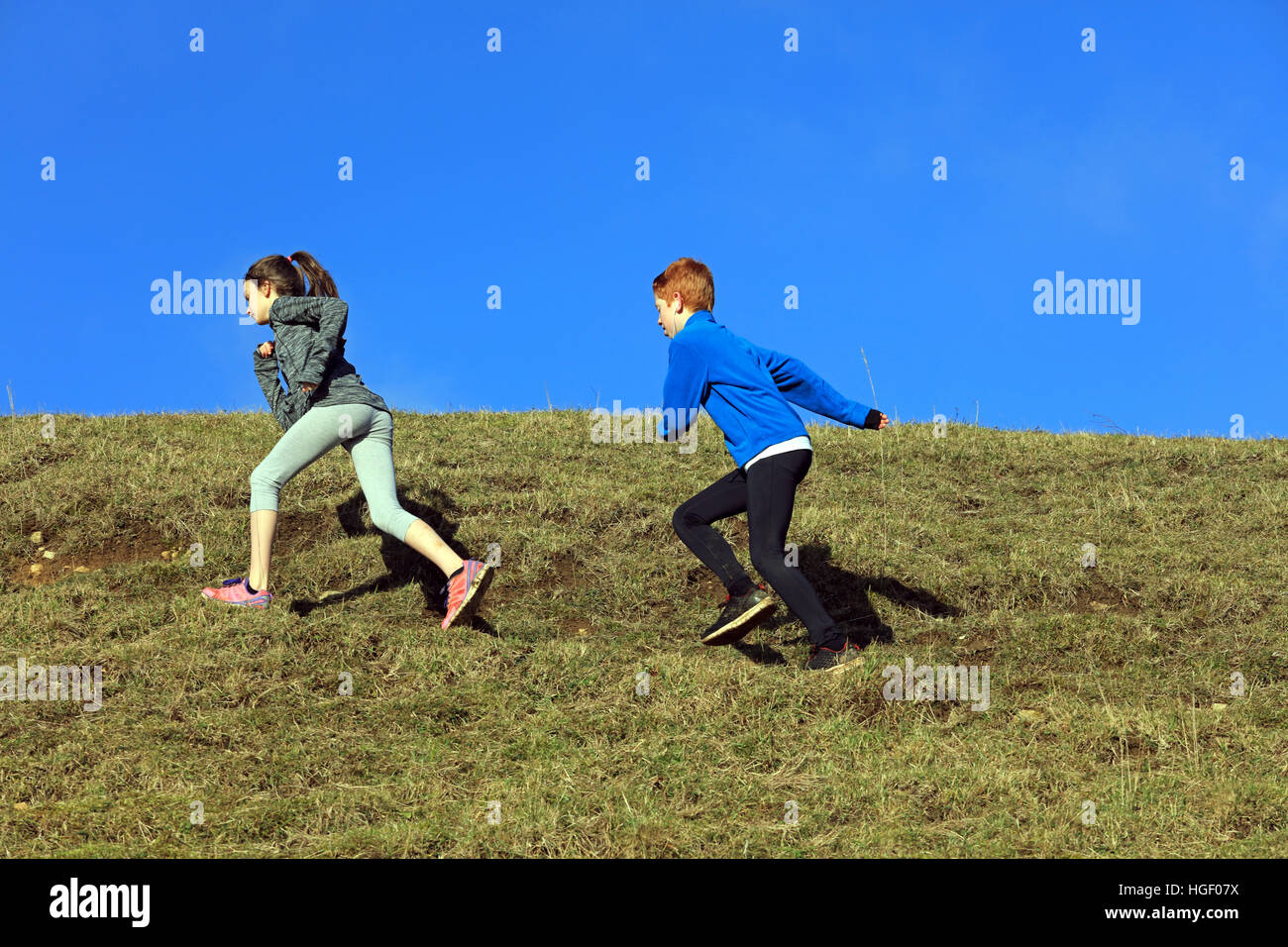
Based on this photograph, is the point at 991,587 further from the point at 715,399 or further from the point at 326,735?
the point at 326,735

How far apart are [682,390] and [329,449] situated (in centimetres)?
236

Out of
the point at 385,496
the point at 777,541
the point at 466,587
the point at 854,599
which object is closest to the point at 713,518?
the point at 777,541

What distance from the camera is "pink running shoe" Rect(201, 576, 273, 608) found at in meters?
7.08

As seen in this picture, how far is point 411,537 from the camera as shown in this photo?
6551mm

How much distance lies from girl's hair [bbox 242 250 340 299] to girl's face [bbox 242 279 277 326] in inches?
1.3

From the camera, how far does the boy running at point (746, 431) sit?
6.08 metres

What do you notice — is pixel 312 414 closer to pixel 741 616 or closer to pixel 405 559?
pixel 405 559

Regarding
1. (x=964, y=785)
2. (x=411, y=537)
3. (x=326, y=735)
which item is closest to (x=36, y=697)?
(x=326, y=735)

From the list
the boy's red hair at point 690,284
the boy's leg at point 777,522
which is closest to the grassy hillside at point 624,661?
the boy's leg at point 777,522

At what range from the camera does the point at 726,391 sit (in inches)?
243
